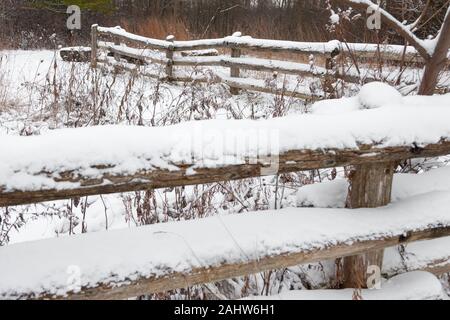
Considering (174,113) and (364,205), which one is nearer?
(364,205)

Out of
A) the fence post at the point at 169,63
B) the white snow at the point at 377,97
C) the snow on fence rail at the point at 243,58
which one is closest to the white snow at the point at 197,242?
the white snow at the point at 377,97

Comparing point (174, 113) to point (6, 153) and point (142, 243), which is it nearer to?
point (142, 243)

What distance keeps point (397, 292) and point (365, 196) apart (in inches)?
20.6

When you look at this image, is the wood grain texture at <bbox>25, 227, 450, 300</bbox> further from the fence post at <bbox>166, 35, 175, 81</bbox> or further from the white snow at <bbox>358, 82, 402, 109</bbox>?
the fence post at <bbox>166, 35, 175, 81</bbox>

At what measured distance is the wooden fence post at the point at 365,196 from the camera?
2258 millimetres

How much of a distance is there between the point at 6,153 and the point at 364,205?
168 cm

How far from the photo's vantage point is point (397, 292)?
2.33m

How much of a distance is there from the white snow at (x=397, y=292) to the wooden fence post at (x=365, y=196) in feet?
0.27

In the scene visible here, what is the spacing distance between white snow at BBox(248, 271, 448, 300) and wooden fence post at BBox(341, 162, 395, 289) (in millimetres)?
82

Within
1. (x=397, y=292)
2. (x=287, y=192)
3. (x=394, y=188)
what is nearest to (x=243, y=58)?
(x=287, y=192)

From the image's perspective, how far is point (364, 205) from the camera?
234 centimetres

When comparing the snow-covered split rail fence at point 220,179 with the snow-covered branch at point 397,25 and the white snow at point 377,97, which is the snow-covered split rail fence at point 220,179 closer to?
the white snow at point 377,97

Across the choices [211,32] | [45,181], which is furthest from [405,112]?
[211,32]
